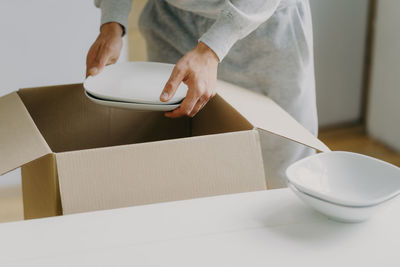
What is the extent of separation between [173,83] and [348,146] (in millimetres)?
1569

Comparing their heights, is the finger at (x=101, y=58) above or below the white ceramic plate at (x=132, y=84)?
above

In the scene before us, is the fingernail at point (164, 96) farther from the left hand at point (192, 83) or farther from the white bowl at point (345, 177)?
the white bowl at point (345, 177)

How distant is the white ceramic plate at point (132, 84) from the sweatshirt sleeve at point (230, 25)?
0.28 ft

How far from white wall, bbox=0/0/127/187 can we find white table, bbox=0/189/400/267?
1.23 meters

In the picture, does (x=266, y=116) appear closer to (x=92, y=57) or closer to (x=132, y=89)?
(x=132, y=89)

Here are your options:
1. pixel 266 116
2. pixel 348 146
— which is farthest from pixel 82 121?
pixel 348 146

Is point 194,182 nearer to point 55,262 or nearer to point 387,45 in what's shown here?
point 55,262

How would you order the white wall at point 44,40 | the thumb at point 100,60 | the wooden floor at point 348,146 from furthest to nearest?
the wooden floor at point 348,146
the white wall at point 44,40
the thumb at point 100,60

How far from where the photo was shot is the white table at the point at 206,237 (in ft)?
1.76

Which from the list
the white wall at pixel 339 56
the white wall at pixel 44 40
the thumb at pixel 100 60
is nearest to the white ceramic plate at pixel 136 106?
Answer: the thumb at pixel 100 60

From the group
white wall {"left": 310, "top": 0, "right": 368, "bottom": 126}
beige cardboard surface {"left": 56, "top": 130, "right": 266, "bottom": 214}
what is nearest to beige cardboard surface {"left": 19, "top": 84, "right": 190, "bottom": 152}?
beige cardboard surface {"left": 56, "top": 130, "right": 266, "bottom": 214}

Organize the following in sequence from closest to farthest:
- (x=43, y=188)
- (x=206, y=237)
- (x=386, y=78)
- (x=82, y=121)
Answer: (x=206, y=237), (x=43, y=188), (x=82, y=121), (x=386, y=78)

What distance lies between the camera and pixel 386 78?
7.20 ft

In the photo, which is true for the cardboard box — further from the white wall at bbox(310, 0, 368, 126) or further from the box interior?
the white wall at bbox(310, 0, 368, 126)
